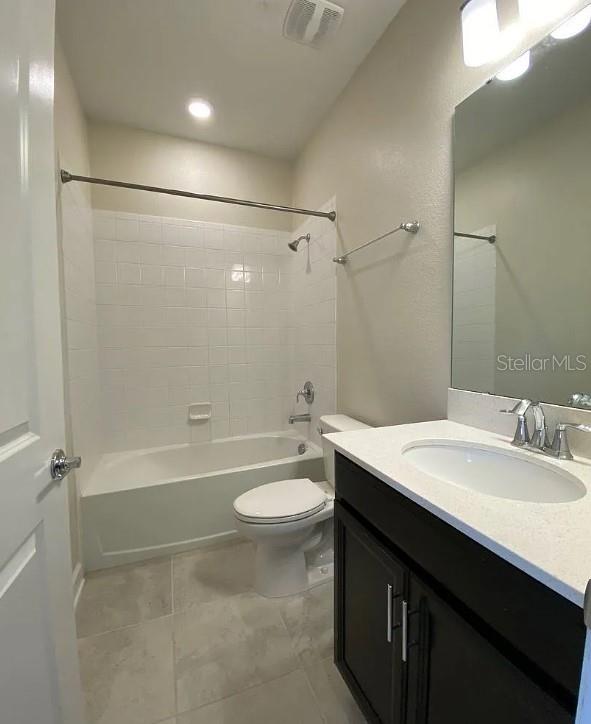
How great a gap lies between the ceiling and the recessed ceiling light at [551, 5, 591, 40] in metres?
0.89

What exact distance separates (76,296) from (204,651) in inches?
72.3

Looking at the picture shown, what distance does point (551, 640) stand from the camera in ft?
1.45

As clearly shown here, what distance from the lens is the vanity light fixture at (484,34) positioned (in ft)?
3.28

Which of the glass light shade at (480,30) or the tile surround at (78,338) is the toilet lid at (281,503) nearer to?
the tile surround at (78,338)

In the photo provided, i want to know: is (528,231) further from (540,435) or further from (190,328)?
(190,328)

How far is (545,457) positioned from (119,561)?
2.07m

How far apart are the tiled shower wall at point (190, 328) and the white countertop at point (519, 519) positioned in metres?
1.89

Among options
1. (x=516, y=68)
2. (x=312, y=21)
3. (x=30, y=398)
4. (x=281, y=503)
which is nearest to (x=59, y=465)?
(x=30, y=398)

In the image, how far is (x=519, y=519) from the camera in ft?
1.78

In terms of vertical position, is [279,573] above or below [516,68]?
below

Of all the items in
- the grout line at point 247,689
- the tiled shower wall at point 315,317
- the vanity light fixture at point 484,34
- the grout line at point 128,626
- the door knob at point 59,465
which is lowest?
the grout line at point 128,626

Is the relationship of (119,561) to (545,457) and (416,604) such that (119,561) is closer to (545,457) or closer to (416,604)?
(416,604)

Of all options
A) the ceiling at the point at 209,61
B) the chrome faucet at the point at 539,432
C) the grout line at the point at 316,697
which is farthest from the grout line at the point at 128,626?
the ceiling at the point at 209,61

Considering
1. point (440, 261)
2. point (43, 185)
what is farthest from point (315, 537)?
point (43, 185)
